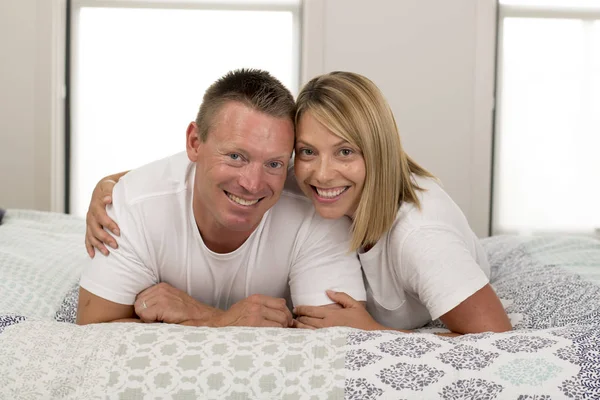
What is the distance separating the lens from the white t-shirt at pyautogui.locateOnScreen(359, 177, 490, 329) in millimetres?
1660

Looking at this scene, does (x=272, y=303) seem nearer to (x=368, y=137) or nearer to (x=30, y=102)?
(x=368, y=137)

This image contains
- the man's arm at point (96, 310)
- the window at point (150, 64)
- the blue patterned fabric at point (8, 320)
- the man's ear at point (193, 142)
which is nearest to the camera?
the blue patterned fabric at point (8, 320)

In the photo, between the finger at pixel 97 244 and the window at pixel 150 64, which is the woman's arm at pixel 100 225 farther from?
the window at pixel 150 64

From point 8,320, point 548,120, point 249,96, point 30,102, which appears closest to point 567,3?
point 548,120

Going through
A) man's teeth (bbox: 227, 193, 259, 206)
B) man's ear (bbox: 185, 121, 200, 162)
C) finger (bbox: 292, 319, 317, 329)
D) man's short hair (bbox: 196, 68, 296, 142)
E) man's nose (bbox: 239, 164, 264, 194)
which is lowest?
finger (bbox: 292, 319, 317, 329)

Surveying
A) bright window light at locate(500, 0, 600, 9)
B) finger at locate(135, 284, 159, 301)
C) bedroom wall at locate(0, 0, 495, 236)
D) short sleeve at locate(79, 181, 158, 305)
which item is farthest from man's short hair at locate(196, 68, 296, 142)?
bright window light at locate(500, 0, 600, 9)

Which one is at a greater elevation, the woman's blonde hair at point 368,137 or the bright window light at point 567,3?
the bright window light at point 567,3

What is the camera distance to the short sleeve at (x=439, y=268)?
1652 mm

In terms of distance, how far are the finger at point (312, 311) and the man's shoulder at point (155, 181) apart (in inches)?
Answer: 17.6

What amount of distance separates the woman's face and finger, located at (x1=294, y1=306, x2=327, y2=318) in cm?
23

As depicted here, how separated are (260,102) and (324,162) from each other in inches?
8.4

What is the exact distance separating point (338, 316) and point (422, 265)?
24 cm

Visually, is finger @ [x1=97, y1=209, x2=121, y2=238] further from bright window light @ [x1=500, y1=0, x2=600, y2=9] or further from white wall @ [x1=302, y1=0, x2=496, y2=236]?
bright window light @ [x1=500, y1=0, x2=600, y2=9]

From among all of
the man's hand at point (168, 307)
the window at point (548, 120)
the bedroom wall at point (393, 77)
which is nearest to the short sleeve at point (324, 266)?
the man's hand at point (168, 307)
